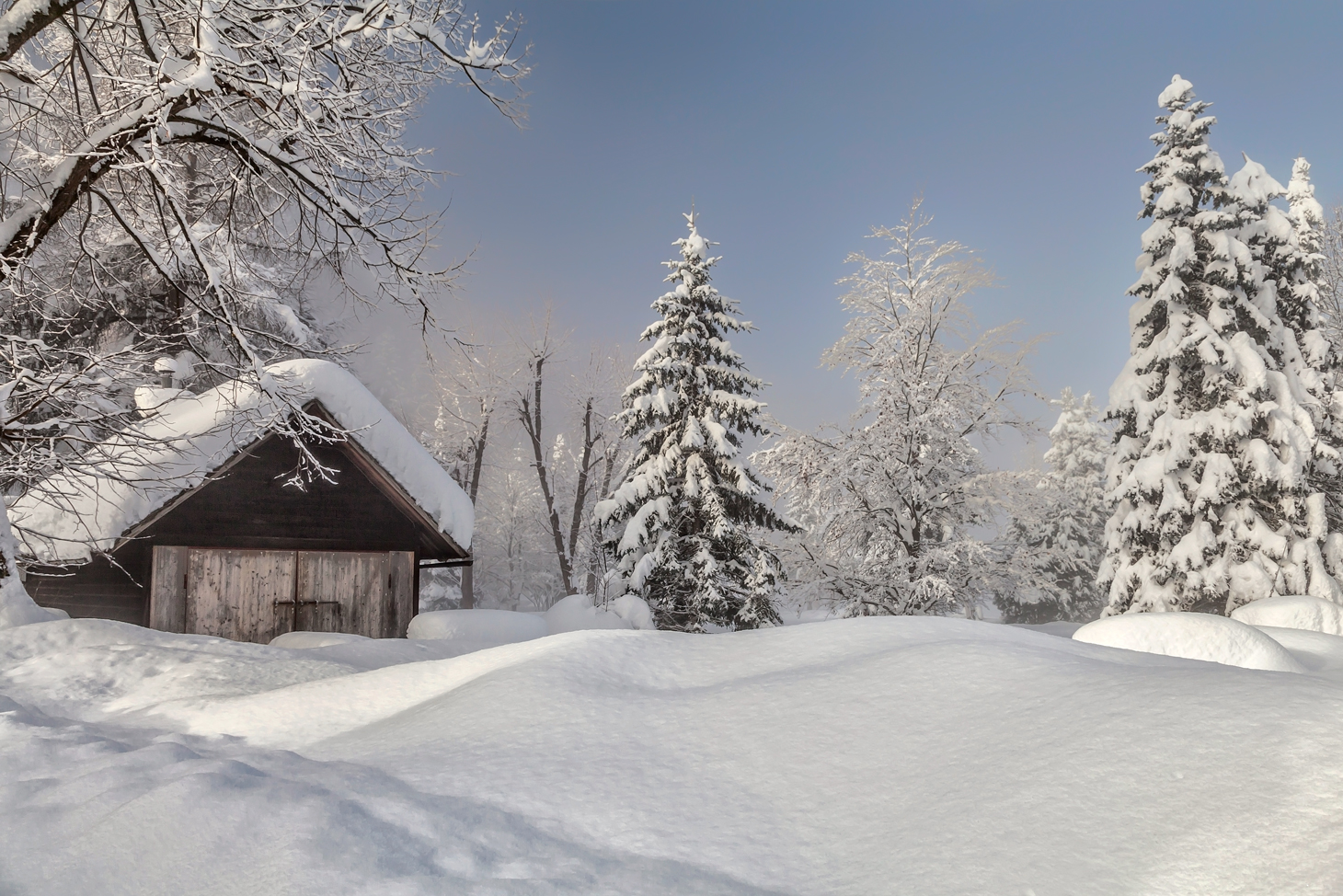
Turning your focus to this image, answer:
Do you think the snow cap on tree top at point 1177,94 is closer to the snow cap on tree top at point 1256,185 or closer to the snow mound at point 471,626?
the snow cap on tree top at point 1256,185

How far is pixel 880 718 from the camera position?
309 cm

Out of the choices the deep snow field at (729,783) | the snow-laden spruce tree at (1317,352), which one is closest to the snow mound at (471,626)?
the deep snow field at (729,783)

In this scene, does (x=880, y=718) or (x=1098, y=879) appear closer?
(x=1098, y=879)

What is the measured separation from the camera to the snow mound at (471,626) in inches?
482

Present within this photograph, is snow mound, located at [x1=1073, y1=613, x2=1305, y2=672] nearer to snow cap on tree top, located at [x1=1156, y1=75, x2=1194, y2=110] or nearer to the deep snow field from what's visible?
the deep snow field

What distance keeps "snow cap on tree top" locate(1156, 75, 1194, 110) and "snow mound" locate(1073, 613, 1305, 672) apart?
14.8m

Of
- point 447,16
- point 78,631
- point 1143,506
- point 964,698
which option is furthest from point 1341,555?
point 78,631

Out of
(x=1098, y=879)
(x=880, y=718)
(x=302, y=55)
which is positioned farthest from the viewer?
(x=302, y=55)

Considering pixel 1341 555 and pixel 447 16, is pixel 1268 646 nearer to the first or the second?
pixel 447 16

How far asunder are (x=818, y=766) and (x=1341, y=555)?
17.9 metres

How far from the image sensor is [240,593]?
486 inches

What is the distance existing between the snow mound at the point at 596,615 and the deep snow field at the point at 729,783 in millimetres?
11704

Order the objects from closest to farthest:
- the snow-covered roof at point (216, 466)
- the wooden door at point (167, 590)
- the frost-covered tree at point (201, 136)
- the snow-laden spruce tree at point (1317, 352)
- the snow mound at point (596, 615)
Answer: the frost-covered tree at point (201, 136) < the snow-covered roof at point (216, 466) < the wooden door at point (167, 590) < the snow mound at point (596, 615) < the snow-laden spruce tree at point (1317, 352)

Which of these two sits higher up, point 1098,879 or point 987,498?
point 987,498
